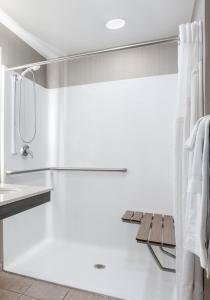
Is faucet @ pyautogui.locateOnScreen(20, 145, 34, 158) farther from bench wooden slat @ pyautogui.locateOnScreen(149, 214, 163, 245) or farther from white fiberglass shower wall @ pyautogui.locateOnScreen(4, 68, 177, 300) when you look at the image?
bench wooden slat @ pyautogui.locateOnScreen(149, 214, 163, 245)

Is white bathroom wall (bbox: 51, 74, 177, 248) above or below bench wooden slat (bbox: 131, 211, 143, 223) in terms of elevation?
above

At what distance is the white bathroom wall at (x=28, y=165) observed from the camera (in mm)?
1944

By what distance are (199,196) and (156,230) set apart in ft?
2.89

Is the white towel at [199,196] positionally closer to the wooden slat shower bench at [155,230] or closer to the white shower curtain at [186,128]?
the white shower curtain at [186,128]

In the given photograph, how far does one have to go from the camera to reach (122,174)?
2.29m

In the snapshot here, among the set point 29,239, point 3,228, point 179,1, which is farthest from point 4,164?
point 179,1

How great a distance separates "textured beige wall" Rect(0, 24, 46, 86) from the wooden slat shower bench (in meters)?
1.90

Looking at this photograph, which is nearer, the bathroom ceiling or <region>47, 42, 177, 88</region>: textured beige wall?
the bathroom ceiling

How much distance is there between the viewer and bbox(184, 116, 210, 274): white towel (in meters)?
0.84

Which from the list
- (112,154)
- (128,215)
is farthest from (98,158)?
(128,215)

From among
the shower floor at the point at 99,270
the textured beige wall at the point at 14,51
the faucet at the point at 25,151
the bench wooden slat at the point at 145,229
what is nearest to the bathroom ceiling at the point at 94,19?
the textured beige wall at the point at 14,51

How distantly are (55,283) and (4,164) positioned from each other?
113 cm

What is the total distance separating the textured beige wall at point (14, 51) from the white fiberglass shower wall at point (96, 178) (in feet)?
0.63

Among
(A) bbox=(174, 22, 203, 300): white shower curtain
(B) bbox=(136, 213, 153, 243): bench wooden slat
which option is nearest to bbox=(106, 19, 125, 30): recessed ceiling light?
(A) bbox=(174, 22, 203, 300): white shower curtain
